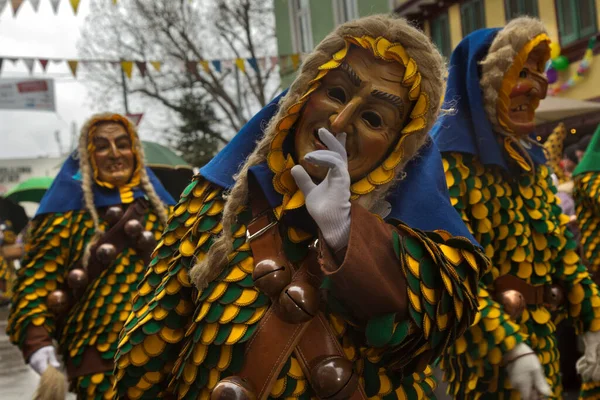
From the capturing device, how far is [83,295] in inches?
187

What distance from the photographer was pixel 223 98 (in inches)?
942

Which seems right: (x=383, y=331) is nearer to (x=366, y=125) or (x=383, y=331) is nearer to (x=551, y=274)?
(x=366, y=125)

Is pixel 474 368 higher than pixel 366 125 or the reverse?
the reverse

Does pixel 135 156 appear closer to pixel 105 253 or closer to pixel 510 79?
pixel 105 253

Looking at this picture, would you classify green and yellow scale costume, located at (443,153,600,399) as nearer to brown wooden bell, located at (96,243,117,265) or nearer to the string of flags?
brown wooden bell, located at (96,243,117,265)

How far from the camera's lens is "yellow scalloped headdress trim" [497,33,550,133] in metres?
3.66

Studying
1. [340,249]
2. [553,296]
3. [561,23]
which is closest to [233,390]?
[340,249]

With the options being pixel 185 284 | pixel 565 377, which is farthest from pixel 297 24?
pixel 185 284

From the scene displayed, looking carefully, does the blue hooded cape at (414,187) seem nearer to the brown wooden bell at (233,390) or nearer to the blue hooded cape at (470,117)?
the brown wooden bell at (233,390)

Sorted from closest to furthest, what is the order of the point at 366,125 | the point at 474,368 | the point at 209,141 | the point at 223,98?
the point at 366,125 < the point at 474,368 < the point at 223,98 < the point at 209,141

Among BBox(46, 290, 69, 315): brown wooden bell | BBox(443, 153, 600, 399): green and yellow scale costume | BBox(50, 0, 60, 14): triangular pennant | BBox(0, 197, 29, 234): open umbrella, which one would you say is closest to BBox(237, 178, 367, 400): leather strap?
BBox(443, 153, 600, 399): green and yellow scale costume

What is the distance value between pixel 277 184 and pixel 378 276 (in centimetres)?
39

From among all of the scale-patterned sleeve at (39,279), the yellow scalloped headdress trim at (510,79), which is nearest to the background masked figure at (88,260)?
the scale-patterned sleeve at (39,279)

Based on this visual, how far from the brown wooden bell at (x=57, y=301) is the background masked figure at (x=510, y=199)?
218cm
